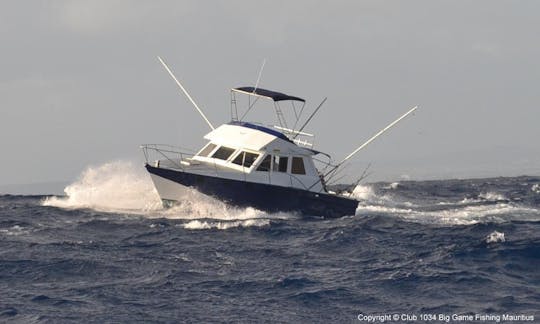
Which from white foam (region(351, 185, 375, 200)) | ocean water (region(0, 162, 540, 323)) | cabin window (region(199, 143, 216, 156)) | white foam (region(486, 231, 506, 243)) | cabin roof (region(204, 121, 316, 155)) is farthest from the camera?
white foam (region(351, 185, 375, 200))

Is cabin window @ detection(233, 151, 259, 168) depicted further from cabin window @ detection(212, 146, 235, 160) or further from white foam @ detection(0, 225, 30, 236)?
white foam @ detection(0, 225, 30, 236)

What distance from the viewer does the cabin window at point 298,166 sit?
1184 inches

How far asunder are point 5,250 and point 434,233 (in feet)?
43.1

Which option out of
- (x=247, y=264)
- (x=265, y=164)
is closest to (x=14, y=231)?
(x=247, y=264)

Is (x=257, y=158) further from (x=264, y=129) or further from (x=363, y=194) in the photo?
(x=363, y=194)

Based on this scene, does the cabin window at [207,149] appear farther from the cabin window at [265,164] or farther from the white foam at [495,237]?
the white foam at [495,237]

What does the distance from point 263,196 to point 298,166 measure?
2.71 metres

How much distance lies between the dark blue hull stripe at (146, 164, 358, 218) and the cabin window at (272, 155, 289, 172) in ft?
4.28

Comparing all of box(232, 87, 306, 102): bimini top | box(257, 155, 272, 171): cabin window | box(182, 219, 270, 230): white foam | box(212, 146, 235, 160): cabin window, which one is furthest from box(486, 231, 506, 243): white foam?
box(232, 87, 306, 102): bimini top

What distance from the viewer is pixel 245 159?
29.2 metres

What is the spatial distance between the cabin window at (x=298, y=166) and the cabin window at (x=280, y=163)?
16.9 inches

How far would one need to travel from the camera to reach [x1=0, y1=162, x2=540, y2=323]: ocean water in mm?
15383

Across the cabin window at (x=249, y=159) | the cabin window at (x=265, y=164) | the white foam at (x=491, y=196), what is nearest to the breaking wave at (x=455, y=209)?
the white foam at (x=491, y=196)

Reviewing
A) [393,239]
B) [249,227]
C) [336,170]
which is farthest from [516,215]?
[249,227]
